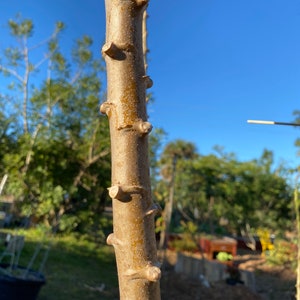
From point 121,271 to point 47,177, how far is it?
9.00 metres

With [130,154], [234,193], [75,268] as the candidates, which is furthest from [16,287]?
[234,193]

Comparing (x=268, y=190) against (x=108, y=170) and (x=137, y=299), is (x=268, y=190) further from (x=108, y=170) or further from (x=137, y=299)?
(x=137, y=299)

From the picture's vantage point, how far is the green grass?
5.29 metres

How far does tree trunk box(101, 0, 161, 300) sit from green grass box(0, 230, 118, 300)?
14.5 ft

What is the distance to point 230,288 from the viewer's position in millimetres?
6586

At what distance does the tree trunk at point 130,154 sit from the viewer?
49 centimetres

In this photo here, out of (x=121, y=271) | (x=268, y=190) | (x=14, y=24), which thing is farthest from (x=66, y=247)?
(x=121, y=271)

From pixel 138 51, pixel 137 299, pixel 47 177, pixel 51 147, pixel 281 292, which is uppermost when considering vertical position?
pixel 51 147

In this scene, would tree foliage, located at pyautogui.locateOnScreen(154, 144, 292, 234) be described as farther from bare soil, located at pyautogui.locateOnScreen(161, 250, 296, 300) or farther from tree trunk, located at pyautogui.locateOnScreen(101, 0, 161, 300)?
tree trunk, located at pyautogui.locateOnScreen(101, 0, 161, 300)

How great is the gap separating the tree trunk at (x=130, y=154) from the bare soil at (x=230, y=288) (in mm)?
5630

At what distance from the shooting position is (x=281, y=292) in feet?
22.1

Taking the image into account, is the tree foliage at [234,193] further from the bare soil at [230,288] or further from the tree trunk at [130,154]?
the tree trunk at [130,154]

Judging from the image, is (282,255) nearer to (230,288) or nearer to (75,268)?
(230,288)

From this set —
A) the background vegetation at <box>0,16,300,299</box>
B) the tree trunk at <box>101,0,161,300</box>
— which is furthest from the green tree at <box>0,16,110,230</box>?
the tree trunk at <box>101,0,161,300</box>
